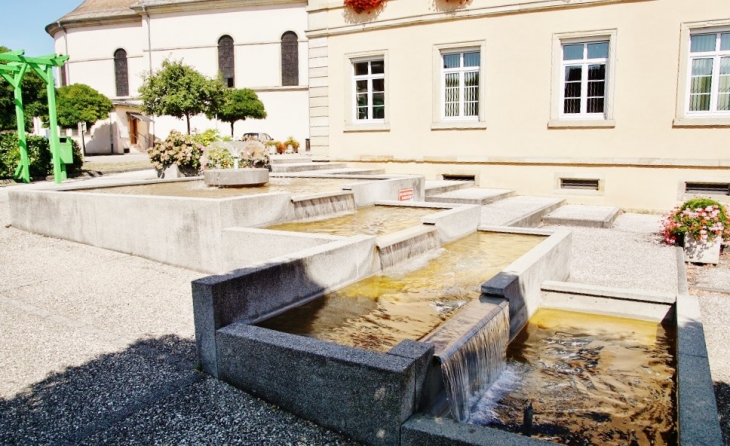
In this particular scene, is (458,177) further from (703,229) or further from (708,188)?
(703,229)

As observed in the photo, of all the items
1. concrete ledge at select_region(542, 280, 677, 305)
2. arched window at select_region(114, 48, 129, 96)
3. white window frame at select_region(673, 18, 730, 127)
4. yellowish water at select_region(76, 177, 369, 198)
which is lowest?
concrete ledge at select_region(542, 280, 677, 305)

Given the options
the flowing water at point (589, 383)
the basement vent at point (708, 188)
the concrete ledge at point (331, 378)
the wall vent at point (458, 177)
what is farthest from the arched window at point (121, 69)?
the concrete ledge at point (331, 378)

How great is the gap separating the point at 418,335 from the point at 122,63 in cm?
4839

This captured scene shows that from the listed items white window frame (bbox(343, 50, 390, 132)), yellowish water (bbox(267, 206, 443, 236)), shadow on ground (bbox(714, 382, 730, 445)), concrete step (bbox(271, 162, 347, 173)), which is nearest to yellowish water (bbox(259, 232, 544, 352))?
yellowish water (bbox(267, 206, 443, 236))

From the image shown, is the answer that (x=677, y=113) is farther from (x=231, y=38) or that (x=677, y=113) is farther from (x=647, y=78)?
(x=231, y=38)

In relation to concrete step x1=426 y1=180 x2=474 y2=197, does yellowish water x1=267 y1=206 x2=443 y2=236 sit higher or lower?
lower

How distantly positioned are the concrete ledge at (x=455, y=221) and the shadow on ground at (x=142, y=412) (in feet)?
14.4

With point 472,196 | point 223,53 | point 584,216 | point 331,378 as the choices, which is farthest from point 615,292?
point 223,53

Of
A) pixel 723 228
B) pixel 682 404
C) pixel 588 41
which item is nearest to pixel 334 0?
pixel 588 41

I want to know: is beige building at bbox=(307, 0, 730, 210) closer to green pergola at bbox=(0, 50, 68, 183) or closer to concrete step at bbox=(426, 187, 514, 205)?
concrete step at bbox=(426, 187, 514, 205)

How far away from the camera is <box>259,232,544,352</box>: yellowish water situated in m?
4.91

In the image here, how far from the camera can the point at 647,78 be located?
13.5 m

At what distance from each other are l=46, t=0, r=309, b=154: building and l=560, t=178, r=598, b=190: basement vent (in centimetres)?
2895

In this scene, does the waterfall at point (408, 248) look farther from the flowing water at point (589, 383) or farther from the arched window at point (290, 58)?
the arched window at point (290, 58)
